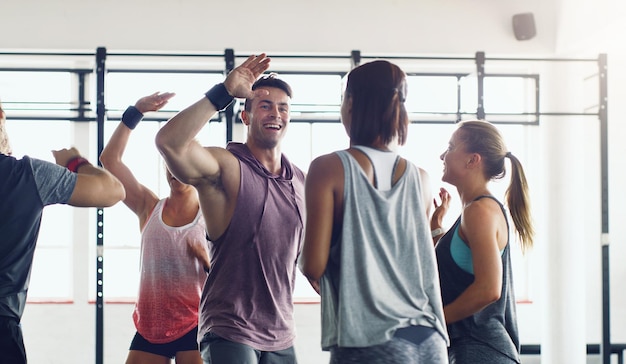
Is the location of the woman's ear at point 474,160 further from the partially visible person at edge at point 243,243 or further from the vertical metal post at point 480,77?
the vertical metal post at point 480,77

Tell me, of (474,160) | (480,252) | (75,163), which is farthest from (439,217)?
(75,163)

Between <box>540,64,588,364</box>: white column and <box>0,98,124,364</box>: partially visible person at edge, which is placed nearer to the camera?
<box>0,98,124,364</box>: partially visible person at edge

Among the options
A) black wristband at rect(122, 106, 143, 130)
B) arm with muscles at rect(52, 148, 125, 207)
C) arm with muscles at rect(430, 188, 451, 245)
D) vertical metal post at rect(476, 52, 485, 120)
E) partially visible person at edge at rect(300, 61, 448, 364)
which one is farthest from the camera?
vertical metal post at rect(476, 52, 485, 120)

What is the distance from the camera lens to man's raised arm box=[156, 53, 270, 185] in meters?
1.97

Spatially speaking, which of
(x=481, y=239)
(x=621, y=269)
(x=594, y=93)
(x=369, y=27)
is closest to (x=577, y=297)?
(x=621, y=269)

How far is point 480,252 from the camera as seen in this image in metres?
1.95

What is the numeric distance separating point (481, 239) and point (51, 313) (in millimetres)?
5447

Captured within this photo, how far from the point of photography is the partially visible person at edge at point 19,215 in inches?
77.8

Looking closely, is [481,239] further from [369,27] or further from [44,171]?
[369,27]

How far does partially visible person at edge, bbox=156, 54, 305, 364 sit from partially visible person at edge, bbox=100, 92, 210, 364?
3.12ft

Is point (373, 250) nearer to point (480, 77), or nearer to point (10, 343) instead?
point (10, 343)

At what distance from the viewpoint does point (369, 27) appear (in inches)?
221

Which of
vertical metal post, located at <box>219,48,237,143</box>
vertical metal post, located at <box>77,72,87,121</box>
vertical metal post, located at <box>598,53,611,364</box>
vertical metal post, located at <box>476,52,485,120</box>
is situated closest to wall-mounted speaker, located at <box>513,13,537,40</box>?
vertical metal post, located at <box>598,53,611,364</box>

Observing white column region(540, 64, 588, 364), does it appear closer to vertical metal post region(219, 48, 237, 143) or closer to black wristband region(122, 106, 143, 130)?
vertical metal post region(219, 48, 237, 143)
